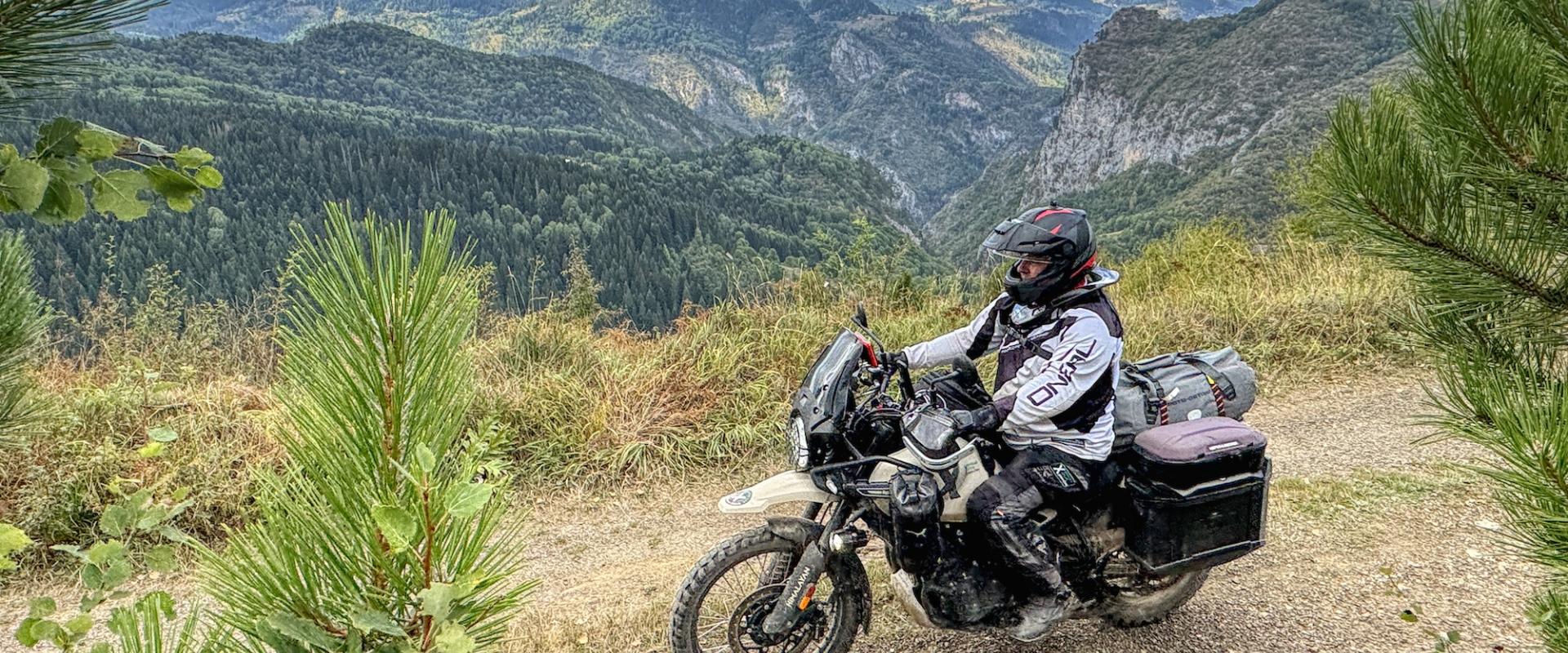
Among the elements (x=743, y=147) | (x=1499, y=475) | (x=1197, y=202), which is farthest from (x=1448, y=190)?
(x=743, y=147)

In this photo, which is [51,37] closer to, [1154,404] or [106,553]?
[106,553]

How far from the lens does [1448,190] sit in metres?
1.84

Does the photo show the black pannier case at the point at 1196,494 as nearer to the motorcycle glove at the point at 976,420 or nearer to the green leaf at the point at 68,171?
the motorcycle glove at the point at 976,420

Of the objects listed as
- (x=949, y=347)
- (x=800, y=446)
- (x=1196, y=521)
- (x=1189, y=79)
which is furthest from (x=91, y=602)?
(x=1189, y=79)

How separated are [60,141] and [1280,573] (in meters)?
4.90

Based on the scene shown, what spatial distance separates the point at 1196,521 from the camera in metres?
3.29

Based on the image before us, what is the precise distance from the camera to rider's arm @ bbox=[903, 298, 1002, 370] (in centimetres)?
372

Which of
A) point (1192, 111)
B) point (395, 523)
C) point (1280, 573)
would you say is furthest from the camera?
point (1192, 111)

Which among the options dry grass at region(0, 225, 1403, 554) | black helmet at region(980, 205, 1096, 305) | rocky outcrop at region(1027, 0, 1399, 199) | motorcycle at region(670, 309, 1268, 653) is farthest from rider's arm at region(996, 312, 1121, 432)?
rocky outcrop at region(1027, 0, 1399, 199)

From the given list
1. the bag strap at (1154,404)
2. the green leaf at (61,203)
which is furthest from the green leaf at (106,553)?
the bag strap at (1154,404)

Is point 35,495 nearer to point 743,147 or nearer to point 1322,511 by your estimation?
point 1322,511

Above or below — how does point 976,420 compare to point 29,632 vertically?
below

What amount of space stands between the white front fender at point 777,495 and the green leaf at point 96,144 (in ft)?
7.79

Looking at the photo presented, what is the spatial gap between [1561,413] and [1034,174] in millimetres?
152504
